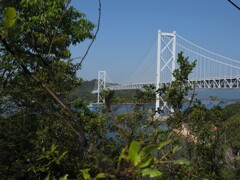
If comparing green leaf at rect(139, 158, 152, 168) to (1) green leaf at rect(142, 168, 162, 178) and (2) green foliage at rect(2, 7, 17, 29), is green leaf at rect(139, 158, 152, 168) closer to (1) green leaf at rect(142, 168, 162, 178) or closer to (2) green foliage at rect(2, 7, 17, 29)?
(1) green leaf at rect(142, 168, 162, 178)

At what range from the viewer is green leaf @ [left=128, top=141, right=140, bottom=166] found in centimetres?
35

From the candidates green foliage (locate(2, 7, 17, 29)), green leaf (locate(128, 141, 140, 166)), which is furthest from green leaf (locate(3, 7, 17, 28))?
green leaf (locate(128, 141, 140, 166))

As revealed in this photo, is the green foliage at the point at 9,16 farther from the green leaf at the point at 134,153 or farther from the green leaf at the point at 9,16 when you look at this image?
the green leaf at the point at 134,153

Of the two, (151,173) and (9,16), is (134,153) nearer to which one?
(151,173)

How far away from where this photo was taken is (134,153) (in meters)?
0.35

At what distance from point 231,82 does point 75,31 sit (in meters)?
17.1

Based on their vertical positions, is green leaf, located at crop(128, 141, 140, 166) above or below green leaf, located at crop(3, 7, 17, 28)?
below

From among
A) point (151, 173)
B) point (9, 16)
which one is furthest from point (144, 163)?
point (9, 16)

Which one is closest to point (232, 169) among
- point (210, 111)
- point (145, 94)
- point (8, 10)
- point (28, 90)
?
point (210, 111)

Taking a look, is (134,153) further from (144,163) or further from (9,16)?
(9,16)

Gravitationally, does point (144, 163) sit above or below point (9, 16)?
below

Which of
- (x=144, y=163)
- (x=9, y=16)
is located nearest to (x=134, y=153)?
(x=144, y=163)

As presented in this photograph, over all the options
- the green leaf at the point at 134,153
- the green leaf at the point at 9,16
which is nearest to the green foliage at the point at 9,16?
the green leaf at the point at 9,16

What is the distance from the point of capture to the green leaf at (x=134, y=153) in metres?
0.35
